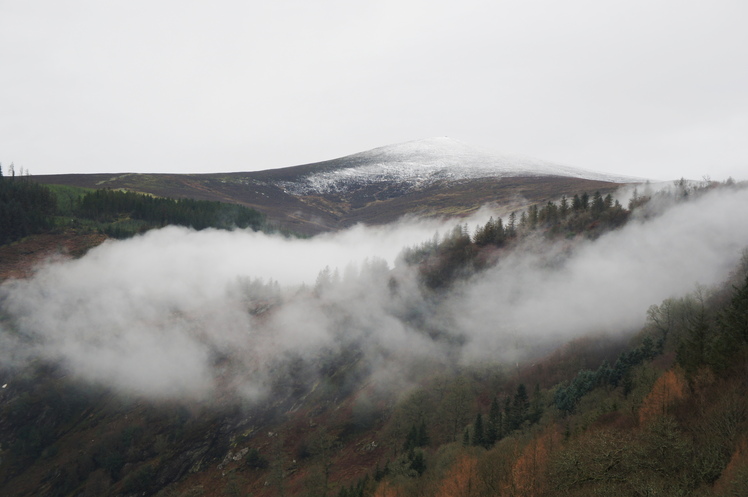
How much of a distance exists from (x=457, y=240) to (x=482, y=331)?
46.1 metres

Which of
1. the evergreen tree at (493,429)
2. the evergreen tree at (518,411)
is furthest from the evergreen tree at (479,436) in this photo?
the evergreen tree at (518,411)

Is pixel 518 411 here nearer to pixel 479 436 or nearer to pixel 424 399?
pixel 479 436

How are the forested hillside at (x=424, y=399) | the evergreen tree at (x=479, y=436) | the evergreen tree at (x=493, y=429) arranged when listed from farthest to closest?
the evergreen tree at (x=479, y=436), the evergreen tree at (x=493, y=429), the forested hillside at (x=424, y=399)

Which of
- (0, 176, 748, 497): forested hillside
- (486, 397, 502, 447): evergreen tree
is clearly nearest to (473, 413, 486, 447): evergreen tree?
(0, 176, 748, 497): forested hillside

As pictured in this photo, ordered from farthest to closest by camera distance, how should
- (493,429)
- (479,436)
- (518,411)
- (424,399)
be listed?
(424,399), (518,411), (493,429), (479,436)

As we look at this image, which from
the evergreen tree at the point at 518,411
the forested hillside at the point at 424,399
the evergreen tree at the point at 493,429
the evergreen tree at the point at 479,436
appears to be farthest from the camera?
the evergreen tree at the point at 518,411

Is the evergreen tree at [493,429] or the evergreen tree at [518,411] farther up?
the evergreen tree at [518,411]

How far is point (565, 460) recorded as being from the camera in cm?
4912

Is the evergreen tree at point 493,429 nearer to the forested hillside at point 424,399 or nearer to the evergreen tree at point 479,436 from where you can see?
the forested hillside at point 424,399

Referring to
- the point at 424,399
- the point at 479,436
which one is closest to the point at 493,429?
the point at 479,436

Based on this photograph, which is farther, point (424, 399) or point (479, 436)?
point (424, 399)

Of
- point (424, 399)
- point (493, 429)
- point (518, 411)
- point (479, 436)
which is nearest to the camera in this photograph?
point (479, 436)

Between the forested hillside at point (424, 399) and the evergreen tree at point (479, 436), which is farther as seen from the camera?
the evergreen tree at point (479, 436)

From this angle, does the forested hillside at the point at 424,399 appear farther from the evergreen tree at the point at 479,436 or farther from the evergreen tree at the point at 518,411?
the evergreen tree at the point at 518,411
